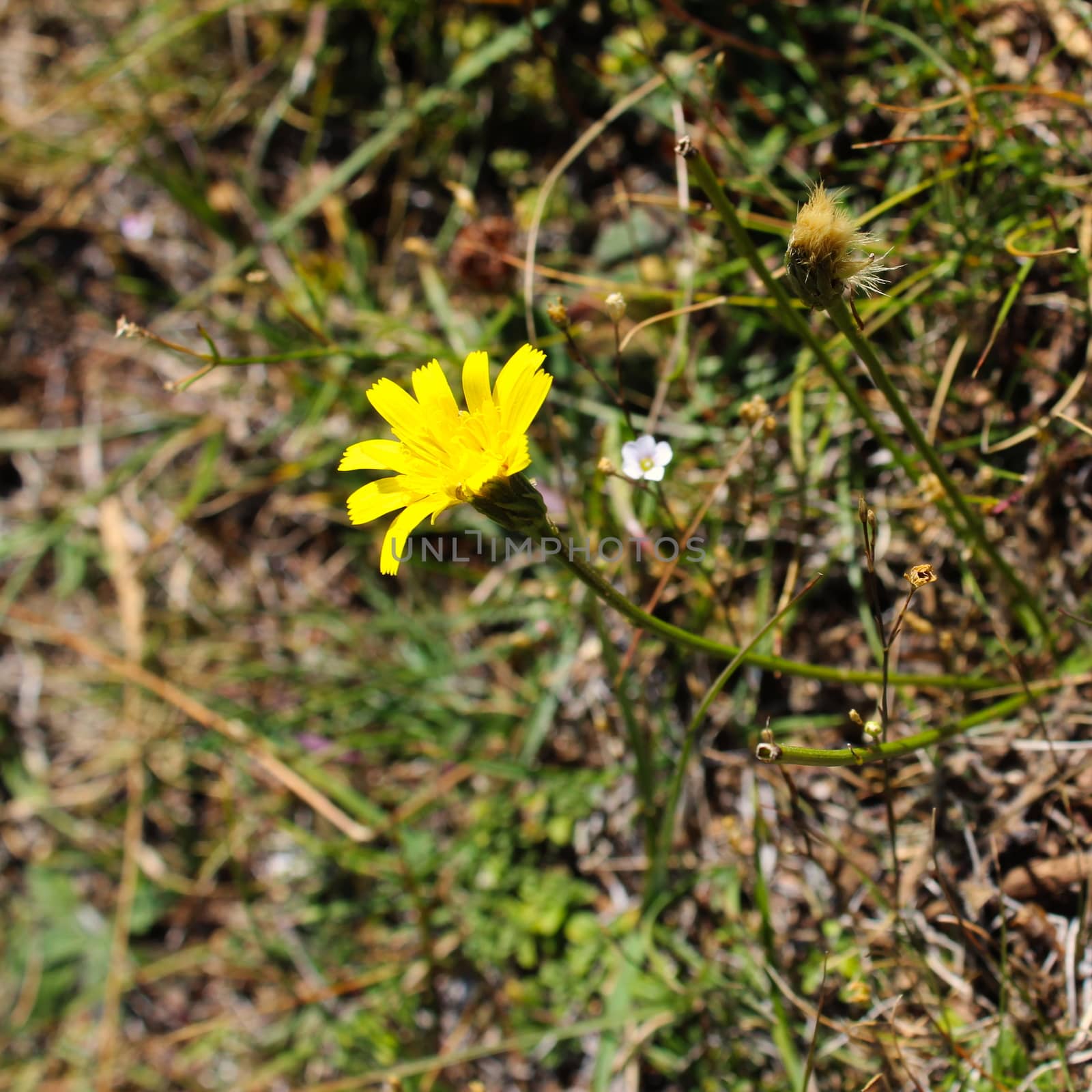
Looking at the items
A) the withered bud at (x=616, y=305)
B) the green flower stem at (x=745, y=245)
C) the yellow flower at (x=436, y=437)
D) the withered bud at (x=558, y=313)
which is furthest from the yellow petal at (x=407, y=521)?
the green flower stem at (x=745, y=245)

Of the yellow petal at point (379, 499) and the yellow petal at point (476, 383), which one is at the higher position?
the yellow petal at point (476, 383)

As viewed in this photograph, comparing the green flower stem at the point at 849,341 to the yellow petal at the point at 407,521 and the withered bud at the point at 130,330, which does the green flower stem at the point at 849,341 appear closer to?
the yellow petal at the point at 407,521

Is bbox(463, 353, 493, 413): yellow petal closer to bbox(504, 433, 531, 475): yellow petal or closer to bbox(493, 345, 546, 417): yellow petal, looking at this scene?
bbox(493, 345, 546, 417): yellow petal

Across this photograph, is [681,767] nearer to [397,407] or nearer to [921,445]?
[921,445]

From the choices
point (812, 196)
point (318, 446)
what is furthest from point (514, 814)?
point (812, 196)

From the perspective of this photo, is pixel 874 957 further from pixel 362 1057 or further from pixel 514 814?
pixel 362 1057

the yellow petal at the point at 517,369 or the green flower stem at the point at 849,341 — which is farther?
the yellow petal at the point at 517,369
